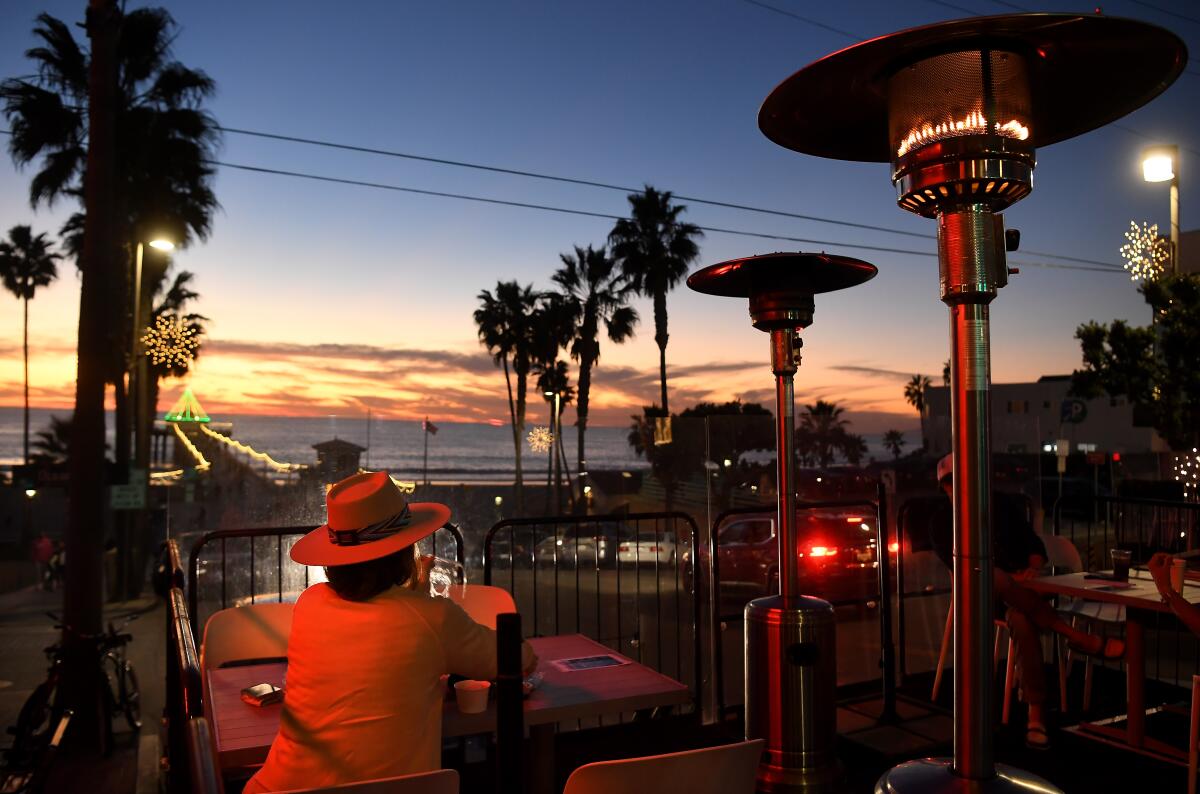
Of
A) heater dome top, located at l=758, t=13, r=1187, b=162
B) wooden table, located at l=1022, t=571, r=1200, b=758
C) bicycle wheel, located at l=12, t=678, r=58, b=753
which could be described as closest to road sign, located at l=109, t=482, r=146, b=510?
bicycle wheel, located at l=12, t=678, r=58, b=753

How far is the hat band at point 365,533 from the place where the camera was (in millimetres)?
2561

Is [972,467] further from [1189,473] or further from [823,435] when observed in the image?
[1189,473]

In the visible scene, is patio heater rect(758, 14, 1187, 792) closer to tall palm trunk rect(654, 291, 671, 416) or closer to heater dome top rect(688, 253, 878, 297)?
heater dome top rect(688, 253, 878, 297)

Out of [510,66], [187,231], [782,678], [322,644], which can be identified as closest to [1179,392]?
[510,66]

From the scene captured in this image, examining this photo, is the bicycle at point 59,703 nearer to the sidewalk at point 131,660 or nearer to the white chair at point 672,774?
the sidewalk at point 131,660

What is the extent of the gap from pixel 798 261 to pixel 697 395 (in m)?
37.5

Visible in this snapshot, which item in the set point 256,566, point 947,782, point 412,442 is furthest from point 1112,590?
point 412,442

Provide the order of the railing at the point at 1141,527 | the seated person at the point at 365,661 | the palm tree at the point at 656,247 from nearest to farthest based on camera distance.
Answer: the seated person at the point at 365,661, the railing at the point at 1141,527, the palm tree at the point at 656,247

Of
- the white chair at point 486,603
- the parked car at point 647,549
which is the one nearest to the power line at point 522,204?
the parked car at point 647,549

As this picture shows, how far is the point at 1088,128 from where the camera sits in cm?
245

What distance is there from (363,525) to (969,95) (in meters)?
1.95

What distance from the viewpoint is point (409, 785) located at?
1788mm

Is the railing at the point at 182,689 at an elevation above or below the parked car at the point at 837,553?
above

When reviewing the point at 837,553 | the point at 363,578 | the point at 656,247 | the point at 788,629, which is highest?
the point at 656,247
